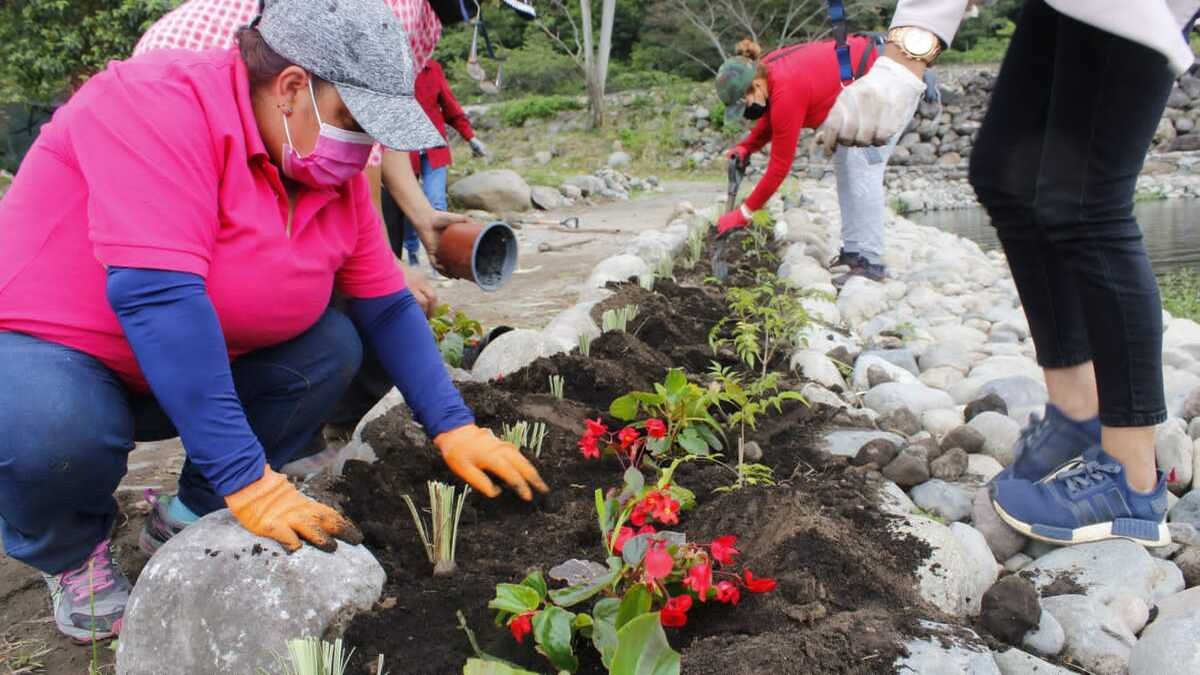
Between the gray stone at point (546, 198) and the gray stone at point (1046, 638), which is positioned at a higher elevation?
the gray stone at point (1046, 638)

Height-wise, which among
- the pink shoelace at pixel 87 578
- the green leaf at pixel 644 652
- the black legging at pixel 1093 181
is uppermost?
the black legging at pixel 1093 181

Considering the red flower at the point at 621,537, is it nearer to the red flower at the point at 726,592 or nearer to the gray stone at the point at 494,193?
the red flower at the point at 726,592

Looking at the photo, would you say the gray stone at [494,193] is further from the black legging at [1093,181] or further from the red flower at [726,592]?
the red flower at [726,592]

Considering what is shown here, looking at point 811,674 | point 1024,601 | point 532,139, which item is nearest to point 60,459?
point 811,674

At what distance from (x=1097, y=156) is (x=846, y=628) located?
1.05 m

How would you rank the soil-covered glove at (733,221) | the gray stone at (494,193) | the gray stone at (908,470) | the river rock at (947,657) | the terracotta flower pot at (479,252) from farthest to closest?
1. the gray stone at (494,193)
2. the soil-covered glove at (733,221)
3. the terracotta flower pot at (479,252)
4. the gray stone at (908,470)
5. the river rock at (947,657)

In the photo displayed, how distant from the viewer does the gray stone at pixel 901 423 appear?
2816 millimetres

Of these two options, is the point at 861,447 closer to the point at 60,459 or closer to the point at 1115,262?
the point at 1115,262

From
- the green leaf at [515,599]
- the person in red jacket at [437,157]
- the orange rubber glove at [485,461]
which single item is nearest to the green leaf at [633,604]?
the green leaf at [515,599]

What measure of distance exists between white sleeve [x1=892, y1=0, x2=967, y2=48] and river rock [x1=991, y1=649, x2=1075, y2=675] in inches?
46.9

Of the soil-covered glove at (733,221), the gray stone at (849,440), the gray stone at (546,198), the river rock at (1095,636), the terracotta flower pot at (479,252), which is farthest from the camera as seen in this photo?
the gray stone at (546,198)

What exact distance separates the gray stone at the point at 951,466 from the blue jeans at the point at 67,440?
1.60 meters

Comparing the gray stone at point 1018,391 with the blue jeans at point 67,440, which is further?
the gray stone at point 1018,391

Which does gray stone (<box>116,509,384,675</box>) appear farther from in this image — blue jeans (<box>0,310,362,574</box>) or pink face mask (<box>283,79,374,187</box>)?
pink face mask (<box>283,79,374,187</box>)
